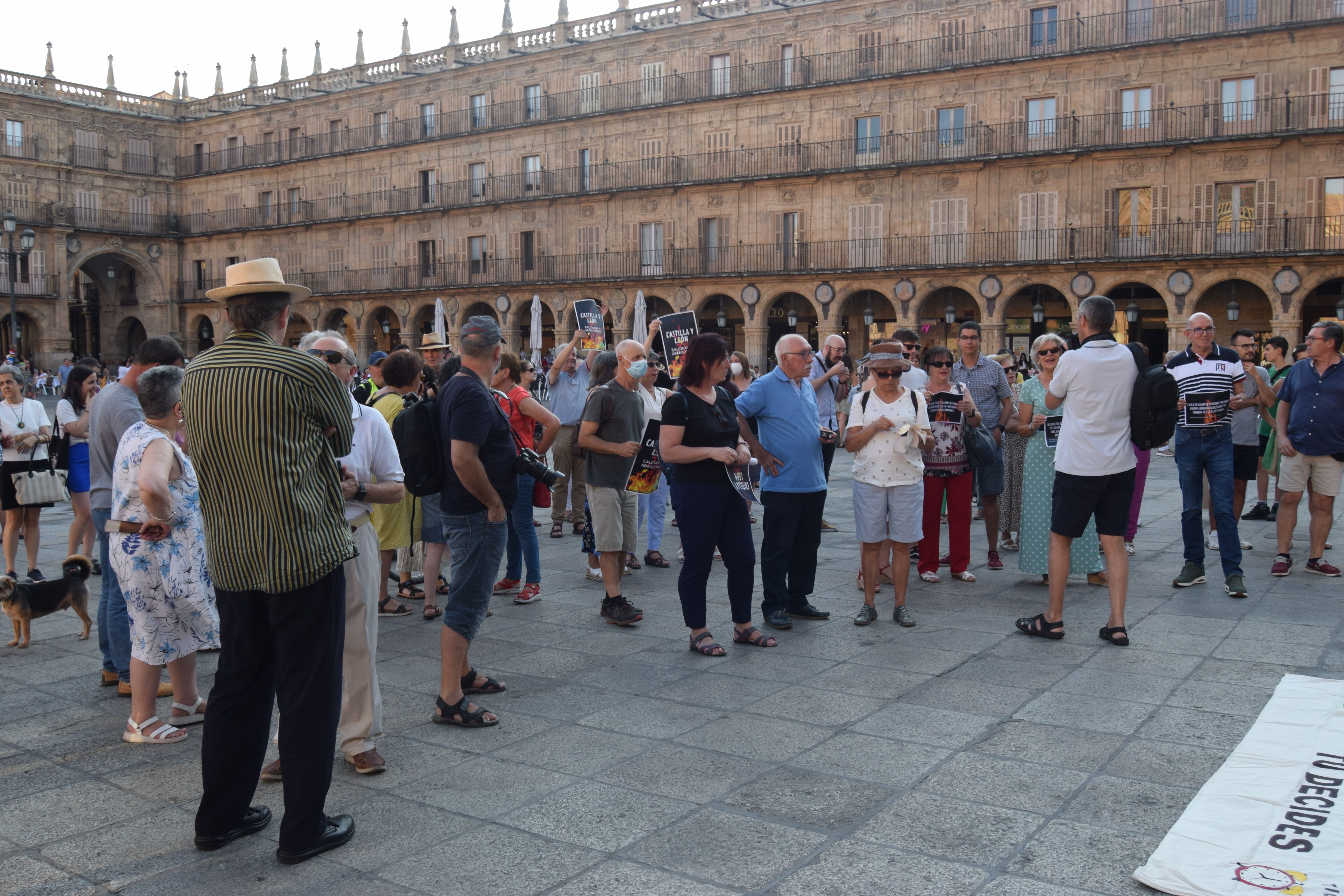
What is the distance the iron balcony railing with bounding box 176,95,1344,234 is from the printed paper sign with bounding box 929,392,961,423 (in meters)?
22.8

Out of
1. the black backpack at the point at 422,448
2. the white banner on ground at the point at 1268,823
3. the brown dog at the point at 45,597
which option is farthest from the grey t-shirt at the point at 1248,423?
the brown dog at the point at 45,597

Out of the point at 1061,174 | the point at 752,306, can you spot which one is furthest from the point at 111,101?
the point at 1061,174

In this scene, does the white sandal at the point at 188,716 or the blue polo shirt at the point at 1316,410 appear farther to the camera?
the blue polo shirt at the point at 1316,410

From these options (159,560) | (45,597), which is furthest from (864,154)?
(159,560)

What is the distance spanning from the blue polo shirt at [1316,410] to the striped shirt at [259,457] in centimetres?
651

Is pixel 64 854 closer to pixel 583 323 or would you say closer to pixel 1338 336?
pixel 1338 336

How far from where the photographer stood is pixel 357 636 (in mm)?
3955

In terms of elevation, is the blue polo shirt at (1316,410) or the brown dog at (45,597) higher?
the blue polo shirt at (1316,410)

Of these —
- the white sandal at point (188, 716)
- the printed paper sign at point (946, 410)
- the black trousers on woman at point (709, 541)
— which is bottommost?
A: the white sandal at point (188, 716)

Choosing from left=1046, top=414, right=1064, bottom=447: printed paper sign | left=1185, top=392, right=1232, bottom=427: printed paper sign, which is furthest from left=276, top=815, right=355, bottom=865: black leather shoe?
left=1185, top=392, right=1232, bottom=427: printed paper sign

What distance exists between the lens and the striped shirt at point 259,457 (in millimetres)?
3178

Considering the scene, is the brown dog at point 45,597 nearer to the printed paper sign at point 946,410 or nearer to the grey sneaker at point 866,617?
the grey sneaker at point 866,617

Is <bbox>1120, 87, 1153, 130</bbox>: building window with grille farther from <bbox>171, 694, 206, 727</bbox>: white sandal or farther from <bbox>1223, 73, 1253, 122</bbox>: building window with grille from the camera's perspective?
<bbox>171, 694, 206, 727</bbox>: white sandal

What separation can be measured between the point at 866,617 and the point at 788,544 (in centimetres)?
60
